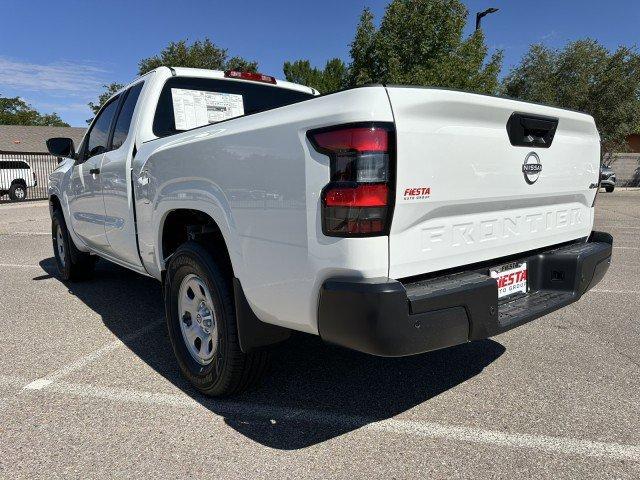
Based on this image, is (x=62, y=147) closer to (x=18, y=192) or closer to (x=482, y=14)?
(x=482, y=14)

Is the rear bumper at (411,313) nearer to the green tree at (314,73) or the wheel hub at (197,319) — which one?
the wheel hub at (197,319)

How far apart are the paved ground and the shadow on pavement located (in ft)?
0.04

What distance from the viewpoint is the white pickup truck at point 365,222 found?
192cm

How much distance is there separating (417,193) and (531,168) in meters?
0.90

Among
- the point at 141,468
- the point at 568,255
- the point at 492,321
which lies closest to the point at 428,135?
the point at 492,321

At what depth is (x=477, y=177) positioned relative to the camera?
2.28 meters

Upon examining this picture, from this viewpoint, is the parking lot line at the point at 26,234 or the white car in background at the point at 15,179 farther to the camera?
the white car in background at the point at 15,179

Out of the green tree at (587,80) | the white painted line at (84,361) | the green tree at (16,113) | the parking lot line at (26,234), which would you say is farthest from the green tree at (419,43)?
the green tree at (16,113)

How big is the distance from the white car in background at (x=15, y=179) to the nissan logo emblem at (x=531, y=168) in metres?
24.3

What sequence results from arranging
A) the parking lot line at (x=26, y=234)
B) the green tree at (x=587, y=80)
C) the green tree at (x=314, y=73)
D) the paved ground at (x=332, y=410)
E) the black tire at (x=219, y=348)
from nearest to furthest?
the paved ground at (x=332, y=410), the black tire at (x=219, y=348), the parking lot line at (x=26, y=234), the green tree at (x=587, y=80), the green tree at (x=314, y=73)

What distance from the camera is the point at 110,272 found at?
6.39m

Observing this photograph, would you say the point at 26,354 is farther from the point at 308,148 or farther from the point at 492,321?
the point at 492,321

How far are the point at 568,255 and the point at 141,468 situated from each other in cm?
245

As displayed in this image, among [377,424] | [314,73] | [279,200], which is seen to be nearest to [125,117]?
[279,200]
